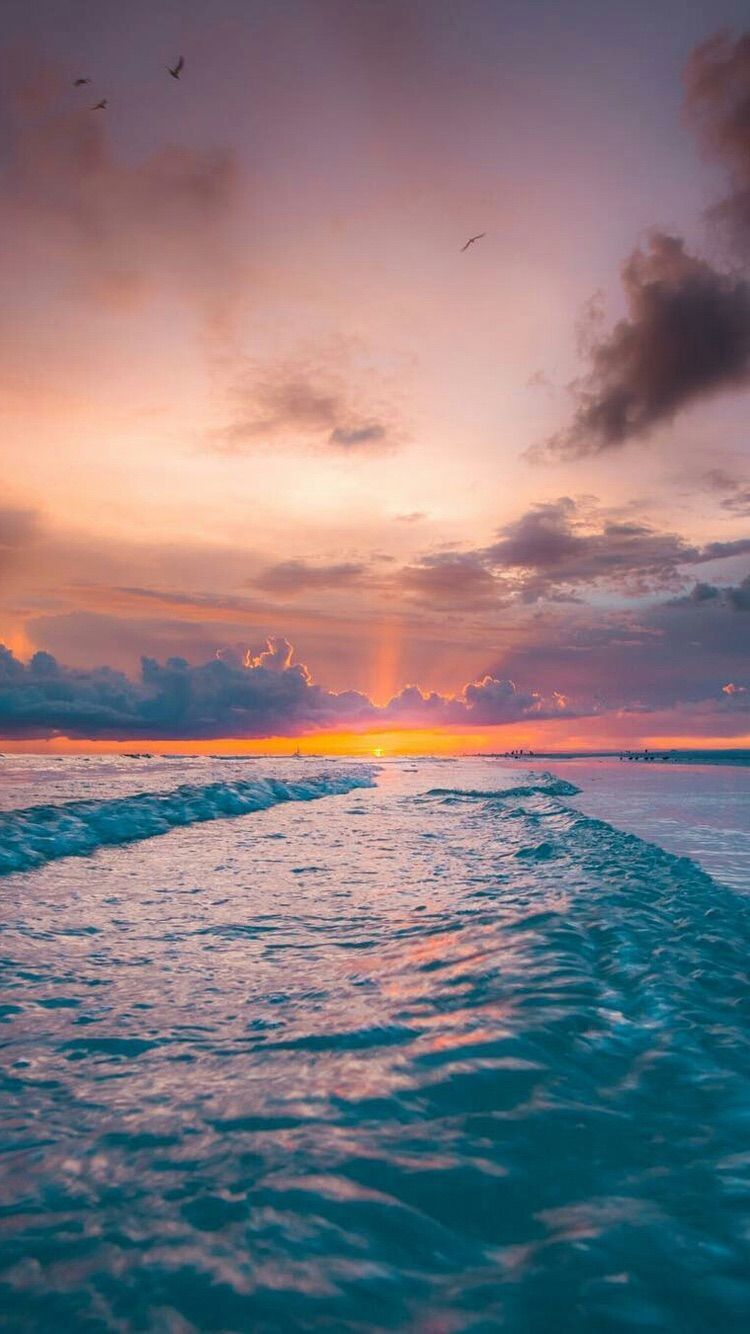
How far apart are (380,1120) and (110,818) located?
16.9m

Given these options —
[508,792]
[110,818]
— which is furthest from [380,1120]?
[508,792]

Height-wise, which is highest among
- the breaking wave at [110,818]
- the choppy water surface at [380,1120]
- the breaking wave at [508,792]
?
the choppy water surface at [380,1120]

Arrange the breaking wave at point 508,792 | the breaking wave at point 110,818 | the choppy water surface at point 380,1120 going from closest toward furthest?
the choppy water surface at point 380,1120 < the breaking wave at point 110,818 < the breaking wave at point 508,792

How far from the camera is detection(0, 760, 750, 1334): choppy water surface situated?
2732 mm

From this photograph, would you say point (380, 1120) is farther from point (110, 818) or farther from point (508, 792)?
point (508, 792)

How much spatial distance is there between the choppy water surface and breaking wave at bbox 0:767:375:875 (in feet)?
20.4

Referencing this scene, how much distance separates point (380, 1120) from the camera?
3.94 meters

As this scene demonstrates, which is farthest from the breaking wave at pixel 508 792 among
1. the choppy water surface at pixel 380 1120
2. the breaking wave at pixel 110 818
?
the choppy water surface at pixel 380 1120

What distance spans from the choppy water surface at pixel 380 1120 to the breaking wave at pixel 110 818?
20.4ft

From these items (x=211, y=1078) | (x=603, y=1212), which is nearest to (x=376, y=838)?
(x=211, y=1078)

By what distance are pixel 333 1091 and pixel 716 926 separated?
564cm

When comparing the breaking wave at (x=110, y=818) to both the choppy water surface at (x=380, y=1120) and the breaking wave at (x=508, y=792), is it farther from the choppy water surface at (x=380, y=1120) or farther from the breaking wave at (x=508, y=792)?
the breaking wave at (x=508, y=792)

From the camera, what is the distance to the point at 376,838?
17.1 metres

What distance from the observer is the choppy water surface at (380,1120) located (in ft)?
8.96
